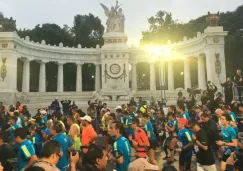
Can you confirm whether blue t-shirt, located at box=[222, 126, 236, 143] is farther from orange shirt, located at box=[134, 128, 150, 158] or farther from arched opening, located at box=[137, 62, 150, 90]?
arched opening, located at box=[137, 62, 150, 90]

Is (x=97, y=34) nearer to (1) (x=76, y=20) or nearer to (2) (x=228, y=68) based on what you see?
(1) (x=76, y=20)

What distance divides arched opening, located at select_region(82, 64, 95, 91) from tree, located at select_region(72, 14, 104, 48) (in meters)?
11.7

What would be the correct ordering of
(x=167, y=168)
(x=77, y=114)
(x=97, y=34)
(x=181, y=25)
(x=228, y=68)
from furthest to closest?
(x=97, y=34) < (x=181, y=25) < (x=228, y=68) < (x=77, y=114) < (x=167, y=168)

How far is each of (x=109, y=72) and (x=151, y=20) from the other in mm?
34096

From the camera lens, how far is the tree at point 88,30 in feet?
243

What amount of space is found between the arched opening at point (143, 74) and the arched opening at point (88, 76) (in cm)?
1188

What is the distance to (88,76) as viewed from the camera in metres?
64.6

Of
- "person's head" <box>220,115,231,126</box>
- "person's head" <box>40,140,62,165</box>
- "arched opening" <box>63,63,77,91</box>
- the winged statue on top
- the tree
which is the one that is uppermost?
the tree

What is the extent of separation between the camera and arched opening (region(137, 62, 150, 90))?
64.9 m

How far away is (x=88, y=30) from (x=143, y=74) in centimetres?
2408

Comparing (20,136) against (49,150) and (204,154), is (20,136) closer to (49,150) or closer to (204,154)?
(49,150)

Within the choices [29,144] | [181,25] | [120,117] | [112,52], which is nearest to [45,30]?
[112,52]

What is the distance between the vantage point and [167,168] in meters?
3.02

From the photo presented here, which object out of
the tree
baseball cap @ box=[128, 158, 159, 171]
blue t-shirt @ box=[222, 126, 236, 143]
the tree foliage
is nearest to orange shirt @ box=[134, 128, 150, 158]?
blue t-shirt @ box=[222, 126, 236, 143]
